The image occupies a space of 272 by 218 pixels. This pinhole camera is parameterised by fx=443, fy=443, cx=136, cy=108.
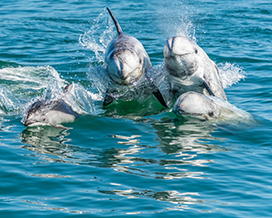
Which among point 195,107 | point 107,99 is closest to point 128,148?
point 195,107

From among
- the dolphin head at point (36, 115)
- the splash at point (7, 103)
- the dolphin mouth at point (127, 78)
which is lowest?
the dolphin head at point (36, 115)

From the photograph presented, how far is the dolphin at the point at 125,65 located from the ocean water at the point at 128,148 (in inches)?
15.9

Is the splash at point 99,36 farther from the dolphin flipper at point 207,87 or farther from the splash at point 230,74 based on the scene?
the dolphin flipper at point 207,87

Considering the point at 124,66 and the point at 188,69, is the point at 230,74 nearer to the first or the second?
the point at 188,69

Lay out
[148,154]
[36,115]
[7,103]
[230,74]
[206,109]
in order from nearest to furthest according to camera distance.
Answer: [148,154] → [36,115] → [206,109] → [7,103] → [230,74]

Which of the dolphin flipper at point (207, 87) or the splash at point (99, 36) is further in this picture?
the splash at point (99, 36)

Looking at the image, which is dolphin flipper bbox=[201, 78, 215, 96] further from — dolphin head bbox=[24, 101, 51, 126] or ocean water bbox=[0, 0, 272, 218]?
dolphin head bbox=[24, 101, 51, 126]

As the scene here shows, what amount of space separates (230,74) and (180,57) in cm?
486

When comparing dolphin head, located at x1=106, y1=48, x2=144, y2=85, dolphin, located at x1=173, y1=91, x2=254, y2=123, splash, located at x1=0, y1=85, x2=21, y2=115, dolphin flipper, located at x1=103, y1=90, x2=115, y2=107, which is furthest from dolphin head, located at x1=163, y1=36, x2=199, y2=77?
splash, located at x1=0, y1=85, x2=21, y2=115

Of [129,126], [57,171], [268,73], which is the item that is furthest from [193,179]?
[268,73]

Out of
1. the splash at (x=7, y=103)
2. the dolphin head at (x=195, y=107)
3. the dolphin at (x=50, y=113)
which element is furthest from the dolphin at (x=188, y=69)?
the splash at (x=7, y=103)

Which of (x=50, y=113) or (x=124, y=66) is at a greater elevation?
(x=124, y=66)

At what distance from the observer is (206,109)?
1000 cm

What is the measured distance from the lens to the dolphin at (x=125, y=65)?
1028 centimetres
